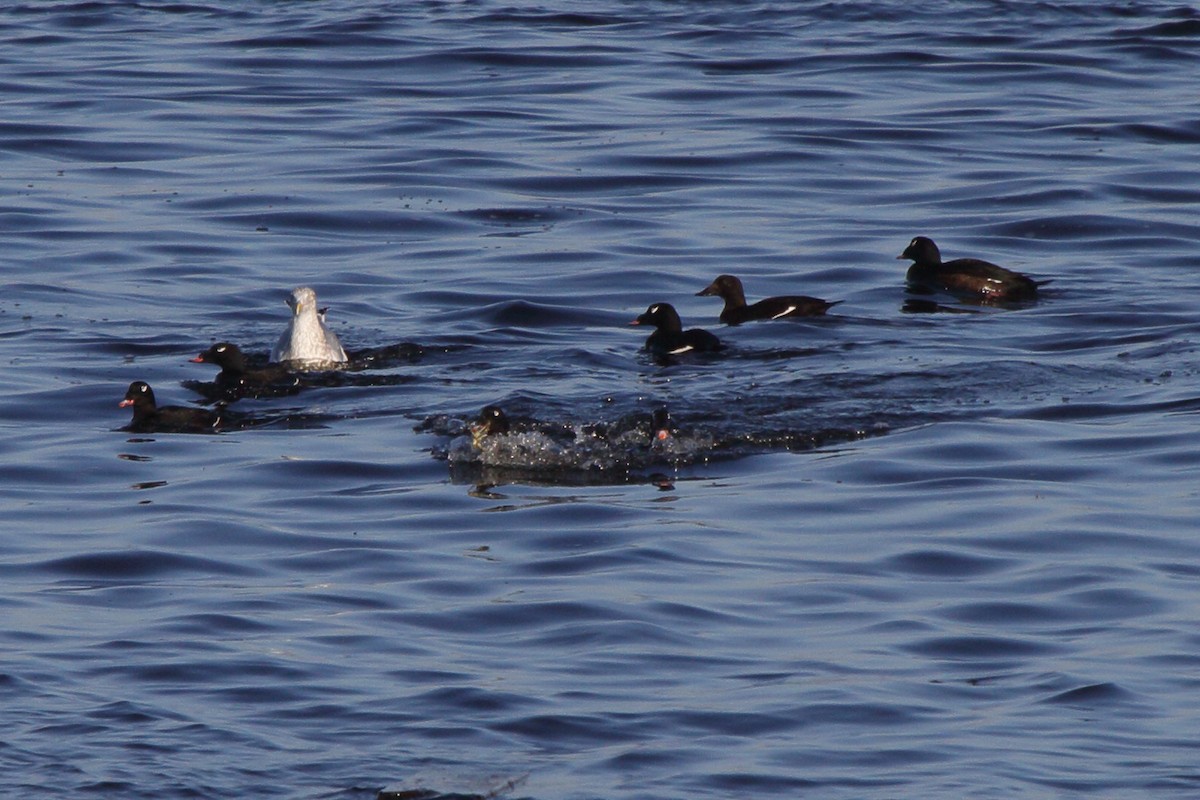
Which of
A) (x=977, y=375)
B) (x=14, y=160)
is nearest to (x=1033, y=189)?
(x=977, y=375)

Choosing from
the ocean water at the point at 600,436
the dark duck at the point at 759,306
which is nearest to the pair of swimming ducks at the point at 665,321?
the dark duck at the point at 759,306

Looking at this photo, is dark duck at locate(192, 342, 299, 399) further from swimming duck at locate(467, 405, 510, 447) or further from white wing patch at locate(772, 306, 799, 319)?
white wing patch at locate(772, 306, 799, 319)

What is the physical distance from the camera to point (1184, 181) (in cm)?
2094

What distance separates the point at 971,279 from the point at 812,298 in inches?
56.9

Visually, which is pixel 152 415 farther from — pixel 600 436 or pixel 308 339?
pixel 600 436

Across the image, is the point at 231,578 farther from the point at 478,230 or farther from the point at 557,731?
the point at 478,230

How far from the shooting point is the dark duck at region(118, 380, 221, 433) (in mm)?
12922

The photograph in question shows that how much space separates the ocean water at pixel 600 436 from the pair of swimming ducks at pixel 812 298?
0.18 m

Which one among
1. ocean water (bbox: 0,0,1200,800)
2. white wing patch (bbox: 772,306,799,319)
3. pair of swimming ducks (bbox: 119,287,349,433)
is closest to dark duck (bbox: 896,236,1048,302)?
ocean water (bbox: 0,0,1200,800)

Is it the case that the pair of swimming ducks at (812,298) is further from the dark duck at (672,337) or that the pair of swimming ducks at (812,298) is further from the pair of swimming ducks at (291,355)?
the pair of swimming ducks at (291,355)

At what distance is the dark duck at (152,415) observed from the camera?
1292 centimetres

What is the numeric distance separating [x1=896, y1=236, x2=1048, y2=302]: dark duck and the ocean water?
0.57 ft

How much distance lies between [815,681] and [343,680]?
5.74 ft

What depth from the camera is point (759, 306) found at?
15.9m
